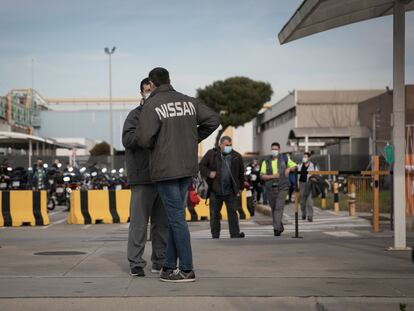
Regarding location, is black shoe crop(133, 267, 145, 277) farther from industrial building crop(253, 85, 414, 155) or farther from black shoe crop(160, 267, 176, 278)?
industrial building crop(253, 85, 414, 155)

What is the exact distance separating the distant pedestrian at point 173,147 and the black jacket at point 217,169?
5936mm

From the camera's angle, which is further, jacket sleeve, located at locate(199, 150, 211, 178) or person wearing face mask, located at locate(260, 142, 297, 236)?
person wearing face mask, located at locate(260, 142, 297, 236)

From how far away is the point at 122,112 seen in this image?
91.4m

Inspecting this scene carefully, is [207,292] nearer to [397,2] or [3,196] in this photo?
[397,2]

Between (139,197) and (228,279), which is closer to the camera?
(228,279)

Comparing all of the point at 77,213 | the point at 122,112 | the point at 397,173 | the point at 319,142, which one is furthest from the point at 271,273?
the point at 122,112

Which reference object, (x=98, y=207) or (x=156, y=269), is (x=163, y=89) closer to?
(x=156, y=269)

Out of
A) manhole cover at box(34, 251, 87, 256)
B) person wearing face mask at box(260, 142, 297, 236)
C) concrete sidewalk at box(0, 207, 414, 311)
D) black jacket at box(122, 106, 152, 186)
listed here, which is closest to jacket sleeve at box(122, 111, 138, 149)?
black jacket at box(122, 106, 152, 186)

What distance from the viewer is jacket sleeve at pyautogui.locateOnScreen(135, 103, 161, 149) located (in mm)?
7656

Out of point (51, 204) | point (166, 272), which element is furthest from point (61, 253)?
point (51, 204)

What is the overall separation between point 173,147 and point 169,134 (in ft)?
0.41

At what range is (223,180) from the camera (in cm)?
1390

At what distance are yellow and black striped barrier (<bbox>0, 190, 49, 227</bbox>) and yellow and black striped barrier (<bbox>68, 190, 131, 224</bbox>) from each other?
0.78 m

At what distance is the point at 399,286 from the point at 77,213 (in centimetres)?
1358
